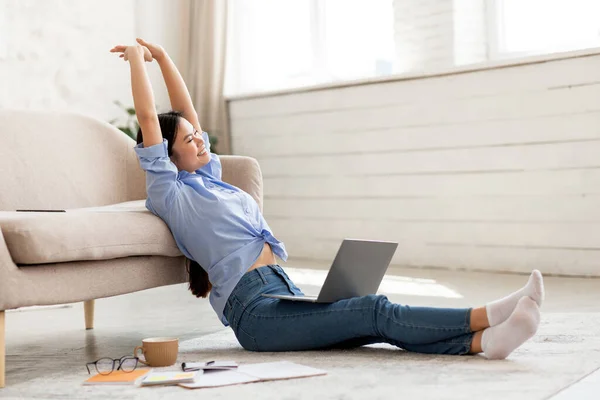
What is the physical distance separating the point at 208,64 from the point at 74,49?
0.84 metres

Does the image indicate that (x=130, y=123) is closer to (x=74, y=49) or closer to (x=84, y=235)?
(x=74, y=49)

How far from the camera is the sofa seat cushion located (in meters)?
1.91

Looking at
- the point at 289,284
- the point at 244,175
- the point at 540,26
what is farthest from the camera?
the point at 540,26

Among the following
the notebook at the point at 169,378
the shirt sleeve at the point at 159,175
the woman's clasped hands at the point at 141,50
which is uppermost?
the woman's clasped hands at the point at 141,50

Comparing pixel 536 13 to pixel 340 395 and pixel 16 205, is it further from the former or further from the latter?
pixel 340 395

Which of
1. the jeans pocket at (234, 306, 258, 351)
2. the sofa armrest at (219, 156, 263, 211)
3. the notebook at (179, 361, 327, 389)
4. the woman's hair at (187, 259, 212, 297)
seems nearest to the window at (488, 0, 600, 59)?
the sofa armrest at (219, 156, 263, 211)

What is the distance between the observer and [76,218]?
203 centimetres

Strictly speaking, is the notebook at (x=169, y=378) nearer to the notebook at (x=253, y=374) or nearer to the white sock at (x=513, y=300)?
the notebook at (x=253, y=374)

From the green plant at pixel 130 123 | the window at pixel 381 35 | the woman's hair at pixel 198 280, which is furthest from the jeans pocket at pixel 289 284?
the green plant at pixel 130 123

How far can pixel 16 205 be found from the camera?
2.60 m

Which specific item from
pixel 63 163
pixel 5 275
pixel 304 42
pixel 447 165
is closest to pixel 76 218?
Answer: pixel 5 275

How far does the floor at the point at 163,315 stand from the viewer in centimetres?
218

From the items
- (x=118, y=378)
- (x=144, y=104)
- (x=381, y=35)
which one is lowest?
(x=118, y=378)

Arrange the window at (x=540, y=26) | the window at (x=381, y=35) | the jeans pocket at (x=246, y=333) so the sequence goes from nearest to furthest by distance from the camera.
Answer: the jeans pocket at (x=246, y=333) < the window at (x=540, y=26) < the window at (x=381, y=35)
